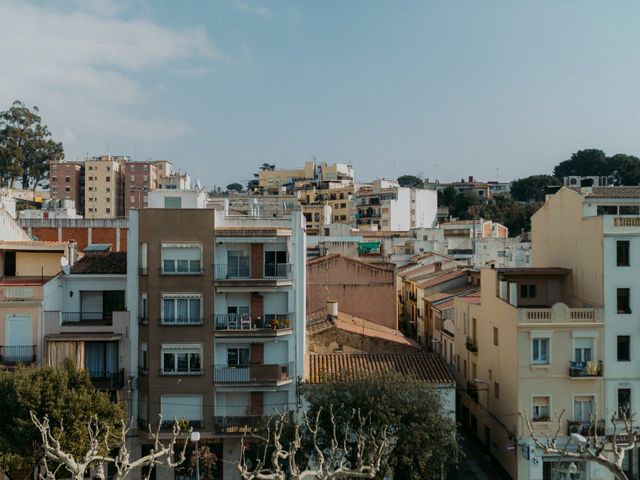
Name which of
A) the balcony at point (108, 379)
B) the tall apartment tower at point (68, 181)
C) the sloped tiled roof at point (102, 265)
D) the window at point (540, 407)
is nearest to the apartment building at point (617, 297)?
the window at point (540, 407)

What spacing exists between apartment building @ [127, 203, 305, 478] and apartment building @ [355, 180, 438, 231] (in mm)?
75643

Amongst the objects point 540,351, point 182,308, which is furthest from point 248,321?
point 540,351

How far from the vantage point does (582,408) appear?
35.1 metres

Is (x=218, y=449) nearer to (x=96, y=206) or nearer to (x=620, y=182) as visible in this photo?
(x=96, y=206)

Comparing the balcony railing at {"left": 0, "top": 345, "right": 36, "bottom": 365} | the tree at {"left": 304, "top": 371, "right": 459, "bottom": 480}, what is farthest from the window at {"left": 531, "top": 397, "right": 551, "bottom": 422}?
the balcony railing at {"left": 0, "top": 345, "right": 36, "bottom": 365}

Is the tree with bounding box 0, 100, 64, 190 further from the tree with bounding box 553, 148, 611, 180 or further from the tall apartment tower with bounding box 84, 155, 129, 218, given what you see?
the tree with bounding box 553, 148, 611, 180

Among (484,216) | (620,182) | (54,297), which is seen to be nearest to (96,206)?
(484,216)

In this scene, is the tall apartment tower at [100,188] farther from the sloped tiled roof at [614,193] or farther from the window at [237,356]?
the sloped tiled roof at [614,193]

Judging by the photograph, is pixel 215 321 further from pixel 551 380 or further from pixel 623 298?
pixel 623 298

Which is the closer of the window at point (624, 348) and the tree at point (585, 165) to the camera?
the window at point (624, 348)

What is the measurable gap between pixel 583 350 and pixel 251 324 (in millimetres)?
14468

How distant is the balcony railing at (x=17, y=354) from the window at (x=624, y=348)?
82.7 feet

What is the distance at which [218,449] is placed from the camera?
1373 inches

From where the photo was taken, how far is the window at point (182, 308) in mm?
34938
